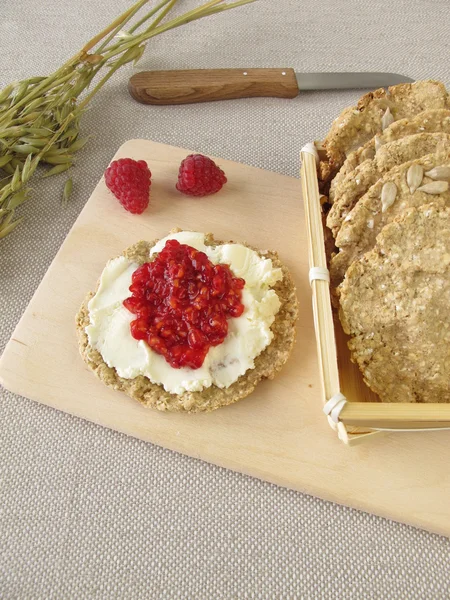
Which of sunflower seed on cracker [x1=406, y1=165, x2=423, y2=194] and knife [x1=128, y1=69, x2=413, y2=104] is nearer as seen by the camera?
sunflower seed on cracker [x1=406, y1=165, x2=423, y2=194]

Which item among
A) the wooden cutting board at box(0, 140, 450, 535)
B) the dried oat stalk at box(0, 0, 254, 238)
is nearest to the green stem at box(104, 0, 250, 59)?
the dried oat stalk at box(0, 0, 254, 238)

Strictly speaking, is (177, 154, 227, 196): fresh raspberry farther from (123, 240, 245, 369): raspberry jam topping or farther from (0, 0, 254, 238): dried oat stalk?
(0, 0, 254, 238): dried oat stalk

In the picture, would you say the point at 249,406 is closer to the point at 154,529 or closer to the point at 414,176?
the point at 154,529

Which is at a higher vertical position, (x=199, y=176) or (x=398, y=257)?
(x=199, y=176)

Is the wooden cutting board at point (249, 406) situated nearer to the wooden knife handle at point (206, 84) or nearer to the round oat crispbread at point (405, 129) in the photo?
the round oat crispbread at point (405, 129)

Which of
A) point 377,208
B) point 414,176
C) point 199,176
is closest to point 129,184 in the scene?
point 199,176

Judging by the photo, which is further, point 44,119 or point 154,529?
point 44,119

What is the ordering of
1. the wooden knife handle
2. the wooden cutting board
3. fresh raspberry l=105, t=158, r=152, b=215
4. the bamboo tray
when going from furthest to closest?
the wooden knife handle < fresh raspberry l=105, t=158, r=152, b=215 < the wooden cutting board < the bamboo tray

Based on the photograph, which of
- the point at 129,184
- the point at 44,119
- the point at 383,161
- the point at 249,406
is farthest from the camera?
the point at 44,119
